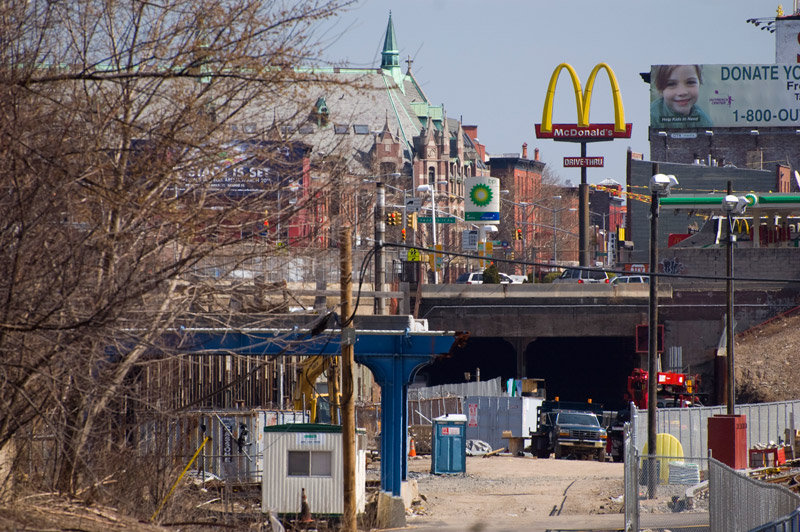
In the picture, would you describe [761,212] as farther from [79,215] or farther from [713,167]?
[79,215]

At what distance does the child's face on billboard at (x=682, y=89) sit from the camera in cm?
9044

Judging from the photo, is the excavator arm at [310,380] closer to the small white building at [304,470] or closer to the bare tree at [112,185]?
the small white building at [304,470]

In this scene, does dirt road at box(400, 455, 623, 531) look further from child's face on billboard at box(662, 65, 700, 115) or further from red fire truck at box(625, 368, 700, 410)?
child's face on billboard at box(662, 65, 700, 115)

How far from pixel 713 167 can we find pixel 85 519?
3029 inches

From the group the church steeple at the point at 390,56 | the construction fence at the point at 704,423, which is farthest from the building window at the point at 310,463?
the church steeple at the point at 390,56

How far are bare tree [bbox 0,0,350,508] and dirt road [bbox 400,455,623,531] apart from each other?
33.9 ft

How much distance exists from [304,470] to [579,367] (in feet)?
173

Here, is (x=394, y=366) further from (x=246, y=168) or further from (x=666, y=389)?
(x=666, y=389)

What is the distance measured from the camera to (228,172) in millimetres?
14281

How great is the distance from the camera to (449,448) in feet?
105

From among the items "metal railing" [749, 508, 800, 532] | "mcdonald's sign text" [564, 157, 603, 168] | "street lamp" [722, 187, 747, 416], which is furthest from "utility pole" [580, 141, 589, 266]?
"metal railing" [749, 508, 800, 532]

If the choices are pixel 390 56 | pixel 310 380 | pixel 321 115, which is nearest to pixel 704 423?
pixel 310 380

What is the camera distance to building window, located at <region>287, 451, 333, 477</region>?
2142 centimetres

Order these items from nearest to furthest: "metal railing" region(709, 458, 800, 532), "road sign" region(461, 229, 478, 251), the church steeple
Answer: "metal railing" region(709, 458, 800, 532) < "road sign" region(461, 229, 478, 251) < the church steeple
